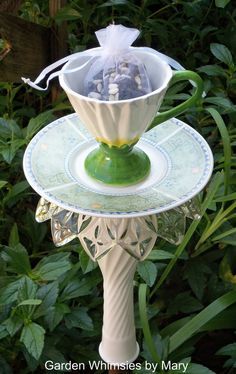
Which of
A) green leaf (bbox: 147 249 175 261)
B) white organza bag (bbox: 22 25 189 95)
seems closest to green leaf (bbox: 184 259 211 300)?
green leaf (bbox: 147 249 175 261)

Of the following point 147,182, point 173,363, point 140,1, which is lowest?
point 173,363

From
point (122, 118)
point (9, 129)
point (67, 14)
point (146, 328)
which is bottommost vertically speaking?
point (146, 328)

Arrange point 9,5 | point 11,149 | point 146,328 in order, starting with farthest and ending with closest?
point 9,5 < point 11,149 < point 146,328

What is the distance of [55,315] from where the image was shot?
0.97 meters

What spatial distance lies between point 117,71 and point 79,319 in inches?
17.3

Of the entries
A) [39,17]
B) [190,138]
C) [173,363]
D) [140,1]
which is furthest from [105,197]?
[140,1]

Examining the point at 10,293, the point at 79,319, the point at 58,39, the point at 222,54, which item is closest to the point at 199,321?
the point at 79,319

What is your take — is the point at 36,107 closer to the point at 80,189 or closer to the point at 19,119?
the point at 19,119

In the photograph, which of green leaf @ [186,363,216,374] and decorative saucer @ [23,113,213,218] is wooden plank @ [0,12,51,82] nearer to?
decorative saucer @ [23,113,213,218]

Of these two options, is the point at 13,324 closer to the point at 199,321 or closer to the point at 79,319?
the point at 79,319

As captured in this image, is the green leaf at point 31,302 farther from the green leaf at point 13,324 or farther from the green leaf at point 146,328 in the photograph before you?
the green leaf at point 146,328

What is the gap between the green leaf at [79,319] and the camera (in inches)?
38.8

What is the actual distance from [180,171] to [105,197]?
0.34ft

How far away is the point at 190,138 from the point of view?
826mm
